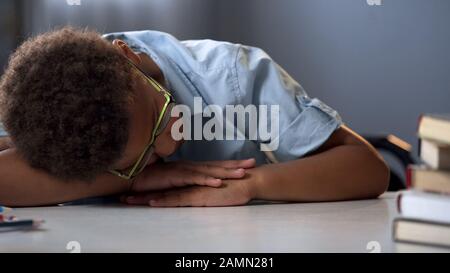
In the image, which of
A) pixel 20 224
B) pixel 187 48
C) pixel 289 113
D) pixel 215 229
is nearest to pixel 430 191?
pixel 215 229

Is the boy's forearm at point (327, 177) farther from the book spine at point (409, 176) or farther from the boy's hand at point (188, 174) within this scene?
the book spine at point (409, 176)

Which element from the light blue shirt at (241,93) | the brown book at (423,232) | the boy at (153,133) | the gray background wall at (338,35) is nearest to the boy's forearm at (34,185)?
the boy at (153,133)

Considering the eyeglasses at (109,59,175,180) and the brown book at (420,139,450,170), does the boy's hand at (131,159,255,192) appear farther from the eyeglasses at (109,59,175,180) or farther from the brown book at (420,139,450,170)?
the brown book at (420,139,450,170)

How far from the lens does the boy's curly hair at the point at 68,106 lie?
93cm

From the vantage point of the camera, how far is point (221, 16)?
2598 millimetres

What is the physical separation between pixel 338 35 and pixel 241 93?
154cm

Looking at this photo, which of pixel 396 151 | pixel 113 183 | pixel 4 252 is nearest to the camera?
pixel 4 252

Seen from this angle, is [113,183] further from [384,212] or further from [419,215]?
[419,215]

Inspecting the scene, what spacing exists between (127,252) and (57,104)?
31cm

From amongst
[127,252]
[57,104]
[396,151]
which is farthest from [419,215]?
[396,151]

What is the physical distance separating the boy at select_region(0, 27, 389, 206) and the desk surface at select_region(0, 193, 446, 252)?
0.15 ft

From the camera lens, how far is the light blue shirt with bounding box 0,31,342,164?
1.18 m

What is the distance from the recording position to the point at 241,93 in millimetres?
1181

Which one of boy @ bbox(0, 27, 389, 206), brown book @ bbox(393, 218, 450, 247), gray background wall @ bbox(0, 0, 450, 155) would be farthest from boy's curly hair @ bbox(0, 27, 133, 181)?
gray background wall @ bbox(0, 0, 450, 155)
